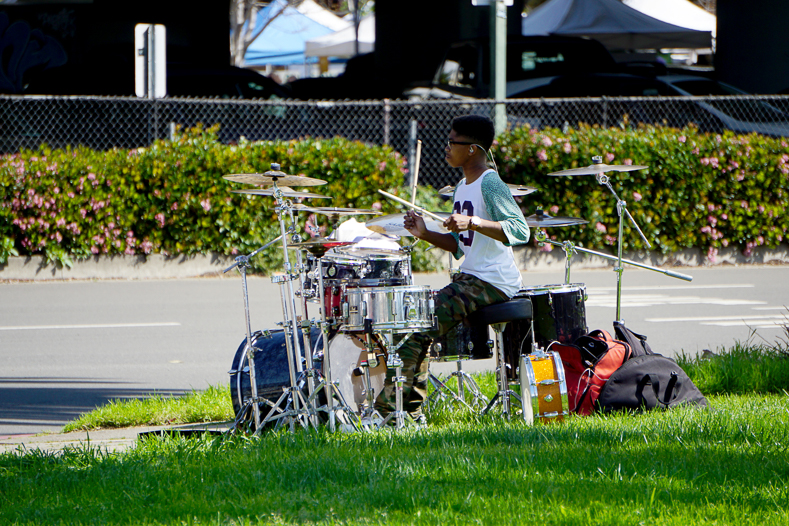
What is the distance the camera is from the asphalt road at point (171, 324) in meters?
6.43

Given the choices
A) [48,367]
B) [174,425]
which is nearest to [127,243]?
[48,367]

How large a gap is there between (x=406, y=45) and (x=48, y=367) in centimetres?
2042

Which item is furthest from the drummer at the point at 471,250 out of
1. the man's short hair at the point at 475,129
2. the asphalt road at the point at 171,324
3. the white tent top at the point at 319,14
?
the white tent top at the point at 319,14

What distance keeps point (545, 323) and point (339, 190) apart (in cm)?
654

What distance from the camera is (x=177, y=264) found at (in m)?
11.4

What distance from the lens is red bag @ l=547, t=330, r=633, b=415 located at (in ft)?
17.0

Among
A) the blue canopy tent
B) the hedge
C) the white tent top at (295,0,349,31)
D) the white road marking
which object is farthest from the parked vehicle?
the white tent top at (295,0,349,31)

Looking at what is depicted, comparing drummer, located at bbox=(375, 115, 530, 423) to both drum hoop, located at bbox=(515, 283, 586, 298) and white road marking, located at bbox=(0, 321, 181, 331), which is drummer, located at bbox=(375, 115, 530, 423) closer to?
drum hoop, located at bbox=(515, 283, 586, 298)

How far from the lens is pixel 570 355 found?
17.1ft

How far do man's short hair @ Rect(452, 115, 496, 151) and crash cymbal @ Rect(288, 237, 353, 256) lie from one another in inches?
35.3

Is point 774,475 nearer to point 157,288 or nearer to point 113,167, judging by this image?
point 157,288

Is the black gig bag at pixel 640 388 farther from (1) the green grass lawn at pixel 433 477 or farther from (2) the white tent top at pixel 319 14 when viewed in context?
(2) the white tent top at pixel 319 14

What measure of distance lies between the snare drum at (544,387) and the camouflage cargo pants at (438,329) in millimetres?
393

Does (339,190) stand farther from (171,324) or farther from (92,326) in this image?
(92,326)
